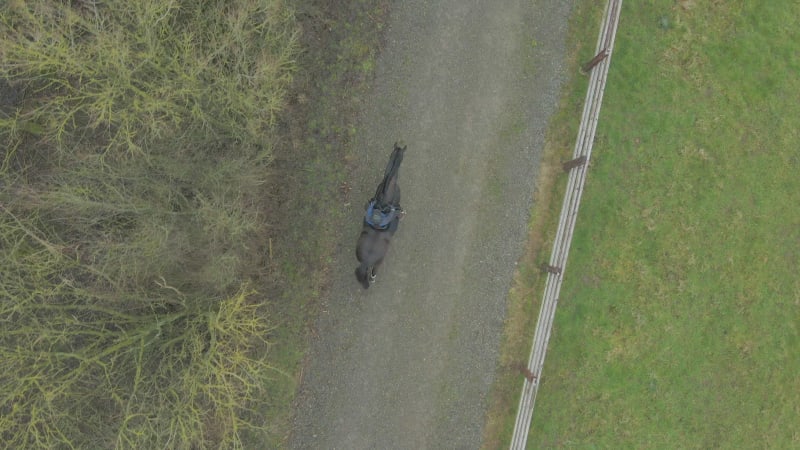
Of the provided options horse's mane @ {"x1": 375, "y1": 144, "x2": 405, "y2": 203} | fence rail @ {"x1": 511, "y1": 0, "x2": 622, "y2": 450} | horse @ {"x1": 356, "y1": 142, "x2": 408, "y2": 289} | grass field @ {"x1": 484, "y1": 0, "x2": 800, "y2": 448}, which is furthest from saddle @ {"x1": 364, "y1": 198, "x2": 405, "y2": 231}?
fence rail @ {"x1": 511, "y1": 0, "x2": 622, "y2": 450}

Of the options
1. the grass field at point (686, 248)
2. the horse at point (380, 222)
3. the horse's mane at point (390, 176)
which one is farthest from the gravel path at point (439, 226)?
the grass field at point (686, 248)

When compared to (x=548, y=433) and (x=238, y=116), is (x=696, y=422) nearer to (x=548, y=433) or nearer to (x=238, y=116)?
(x=548, y=433)

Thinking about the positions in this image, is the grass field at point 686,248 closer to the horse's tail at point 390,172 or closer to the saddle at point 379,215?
the saddle at point 379,215

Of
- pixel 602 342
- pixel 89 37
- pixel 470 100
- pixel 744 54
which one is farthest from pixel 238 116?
pixel 744 54

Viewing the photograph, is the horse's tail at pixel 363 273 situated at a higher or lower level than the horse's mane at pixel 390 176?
lower

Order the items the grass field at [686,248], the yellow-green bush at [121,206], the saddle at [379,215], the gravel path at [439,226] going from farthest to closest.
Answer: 1. the grass field at [686,248]
2. the gravel path at [439,226]
3. the saddle at [379,215]
4. the yellow-green bush at [121,206]

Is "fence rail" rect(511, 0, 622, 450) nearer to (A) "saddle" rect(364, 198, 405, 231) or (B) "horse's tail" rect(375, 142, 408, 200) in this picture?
(A) "saddle" rect(364, 198, 405, 231)
